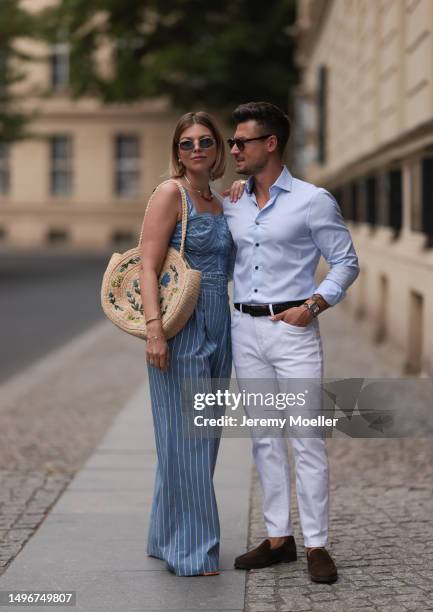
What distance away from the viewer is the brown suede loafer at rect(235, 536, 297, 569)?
176 inches

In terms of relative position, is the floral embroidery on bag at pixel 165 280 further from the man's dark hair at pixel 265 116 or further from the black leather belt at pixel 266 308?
the man's dark hair at pixel 265 116

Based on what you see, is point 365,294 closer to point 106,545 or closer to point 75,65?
point 106,545

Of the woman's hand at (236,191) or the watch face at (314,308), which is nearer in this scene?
the watch face at (314,308)

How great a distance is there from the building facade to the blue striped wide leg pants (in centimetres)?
3958

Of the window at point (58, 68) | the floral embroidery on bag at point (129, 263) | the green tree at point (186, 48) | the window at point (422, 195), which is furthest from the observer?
the window at point (58, 68)

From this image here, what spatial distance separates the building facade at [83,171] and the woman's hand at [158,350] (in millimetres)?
39687

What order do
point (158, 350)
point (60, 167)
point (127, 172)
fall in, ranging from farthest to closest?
point (60, 167)
point (127, 172)
point (158, 350)

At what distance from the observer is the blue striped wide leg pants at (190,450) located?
14.3ft

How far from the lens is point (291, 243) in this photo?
432 cm

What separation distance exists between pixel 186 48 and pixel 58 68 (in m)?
13.0

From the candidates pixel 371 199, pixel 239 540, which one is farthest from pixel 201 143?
pixel 371 199

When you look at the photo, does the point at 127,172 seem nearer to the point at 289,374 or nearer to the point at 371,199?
the point at 371,199

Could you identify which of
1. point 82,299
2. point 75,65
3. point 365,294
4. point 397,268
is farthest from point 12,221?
point 397,268

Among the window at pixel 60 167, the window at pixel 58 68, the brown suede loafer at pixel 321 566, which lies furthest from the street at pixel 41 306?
the window at pixel 58 68
